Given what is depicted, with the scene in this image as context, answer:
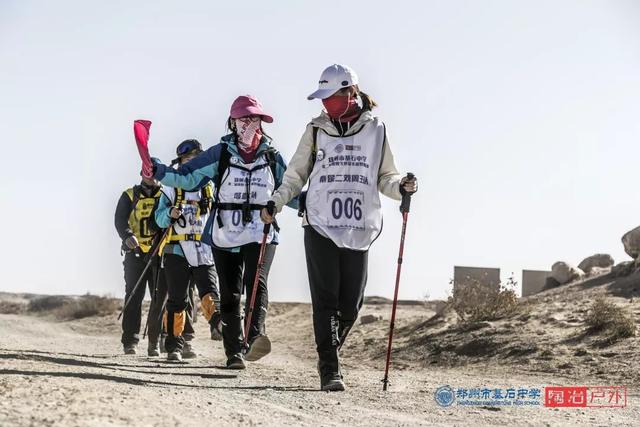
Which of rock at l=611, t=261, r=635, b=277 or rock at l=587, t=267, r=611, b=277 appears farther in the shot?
rock at l=587, t=267, r=611, b=277

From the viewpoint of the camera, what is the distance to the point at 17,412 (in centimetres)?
582

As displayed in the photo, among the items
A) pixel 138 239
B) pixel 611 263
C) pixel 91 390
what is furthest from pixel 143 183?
pixel 611 263

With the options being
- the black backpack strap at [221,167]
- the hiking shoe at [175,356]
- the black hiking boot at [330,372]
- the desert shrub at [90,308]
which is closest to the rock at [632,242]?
the hiking shoe at [175,356]

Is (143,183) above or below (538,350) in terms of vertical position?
above

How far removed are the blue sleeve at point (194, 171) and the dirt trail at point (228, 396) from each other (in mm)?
1680

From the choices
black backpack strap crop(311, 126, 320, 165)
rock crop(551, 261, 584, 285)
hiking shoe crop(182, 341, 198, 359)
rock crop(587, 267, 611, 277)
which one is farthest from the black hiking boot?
rock crop(551, 261, 584, 285)

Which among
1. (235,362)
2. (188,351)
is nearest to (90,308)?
(188,351)

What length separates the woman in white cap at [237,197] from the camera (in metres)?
9.95

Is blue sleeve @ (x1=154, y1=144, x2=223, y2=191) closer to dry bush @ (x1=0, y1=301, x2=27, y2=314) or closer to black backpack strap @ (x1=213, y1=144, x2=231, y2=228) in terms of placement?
black backpack strap @ (x1=213, y1=144, x2=231, y2=228)

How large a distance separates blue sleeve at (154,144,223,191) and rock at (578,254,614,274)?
15.2 metres

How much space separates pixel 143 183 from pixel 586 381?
547cm

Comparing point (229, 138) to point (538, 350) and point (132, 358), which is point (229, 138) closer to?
point (132, 358)

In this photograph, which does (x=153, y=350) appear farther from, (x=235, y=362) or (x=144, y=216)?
(x=235, y=362)

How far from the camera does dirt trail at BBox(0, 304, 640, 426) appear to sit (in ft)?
20.2
